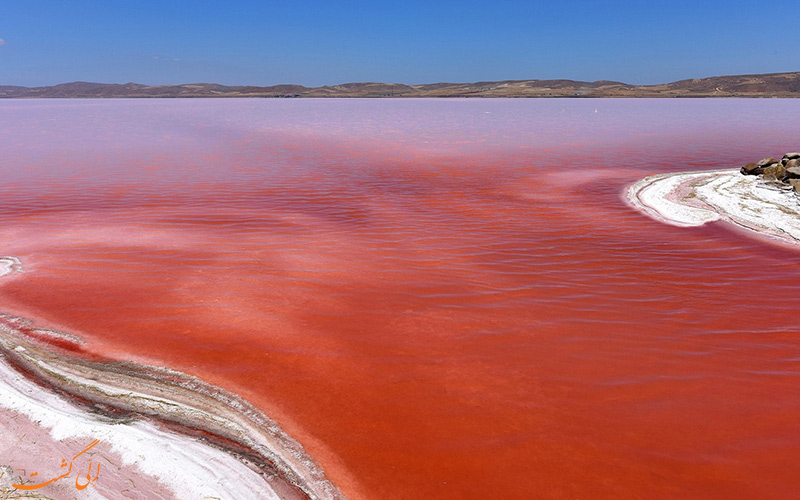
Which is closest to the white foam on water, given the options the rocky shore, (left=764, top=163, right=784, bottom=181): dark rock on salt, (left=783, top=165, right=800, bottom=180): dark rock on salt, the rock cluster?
the rocky shore

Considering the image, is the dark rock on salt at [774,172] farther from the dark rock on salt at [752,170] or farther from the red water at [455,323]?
the red water at [455,323]

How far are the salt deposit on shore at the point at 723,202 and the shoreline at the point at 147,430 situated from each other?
33.6 ft

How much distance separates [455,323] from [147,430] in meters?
3.50

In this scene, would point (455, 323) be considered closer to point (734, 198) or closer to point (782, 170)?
point (734, 198)

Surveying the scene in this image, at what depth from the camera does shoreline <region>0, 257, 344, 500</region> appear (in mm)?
3348

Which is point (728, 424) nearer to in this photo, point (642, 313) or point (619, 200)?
point (642, 313)

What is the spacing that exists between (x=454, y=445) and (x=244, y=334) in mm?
2934

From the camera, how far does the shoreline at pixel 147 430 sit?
3348 millimetres

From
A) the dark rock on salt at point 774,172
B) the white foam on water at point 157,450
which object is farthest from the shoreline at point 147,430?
the dark rock on salt at point 774,172

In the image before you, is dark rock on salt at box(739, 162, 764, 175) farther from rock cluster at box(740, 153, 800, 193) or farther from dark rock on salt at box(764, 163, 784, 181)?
dark rock on salt at box(764, 163, 784, 181)

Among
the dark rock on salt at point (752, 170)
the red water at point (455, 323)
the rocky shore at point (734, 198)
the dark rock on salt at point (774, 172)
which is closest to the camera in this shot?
the red water at point (455, 323)

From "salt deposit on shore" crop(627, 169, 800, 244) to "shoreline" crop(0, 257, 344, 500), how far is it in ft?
33.6

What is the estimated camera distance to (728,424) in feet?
13.4

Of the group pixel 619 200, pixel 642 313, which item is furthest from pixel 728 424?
pixel 619 200
